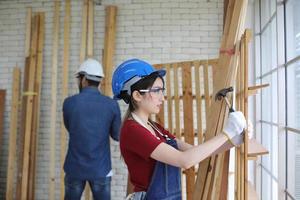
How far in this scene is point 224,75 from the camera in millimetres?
1432

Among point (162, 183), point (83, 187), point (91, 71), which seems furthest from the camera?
point (91, 71)

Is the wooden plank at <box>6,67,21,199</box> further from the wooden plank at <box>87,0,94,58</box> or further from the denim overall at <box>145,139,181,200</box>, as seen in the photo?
the denim overall at <box>145,139,181,200</box>

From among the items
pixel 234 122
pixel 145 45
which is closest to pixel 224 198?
pixel 234 122

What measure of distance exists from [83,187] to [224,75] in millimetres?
1984

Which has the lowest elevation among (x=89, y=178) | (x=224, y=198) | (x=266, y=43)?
(x=89, y=178)

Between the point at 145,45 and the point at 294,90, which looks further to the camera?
the point at 145,45

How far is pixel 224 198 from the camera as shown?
59.1 inches

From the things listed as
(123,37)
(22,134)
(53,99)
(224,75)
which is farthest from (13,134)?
(224,75)

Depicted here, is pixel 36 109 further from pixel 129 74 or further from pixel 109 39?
pixel 129 74

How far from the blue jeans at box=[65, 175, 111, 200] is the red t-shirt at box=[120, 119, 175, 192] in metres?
1.45

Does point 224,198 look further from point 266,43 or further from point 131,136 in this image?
point 266,43

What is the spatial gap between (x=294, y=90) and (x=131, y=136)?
4.15 feet

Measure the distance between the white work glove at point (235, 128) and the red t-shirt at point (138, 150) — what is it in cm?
30

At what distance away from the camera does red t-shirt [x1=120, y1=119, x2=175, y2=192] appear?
1413 mm
